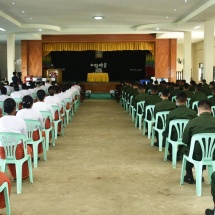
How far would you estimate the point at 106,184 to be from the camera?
5418 mm

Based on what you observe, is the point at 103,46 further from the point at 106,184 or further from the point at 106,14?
the point at 106,184

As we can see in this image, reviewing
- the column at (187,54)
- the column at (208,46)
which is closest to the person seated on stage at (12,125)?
the column at (208,46)

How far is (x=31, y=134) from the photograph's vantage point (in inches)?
248

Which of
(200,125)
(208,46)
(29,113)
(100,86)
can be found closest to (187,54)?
(208,46)

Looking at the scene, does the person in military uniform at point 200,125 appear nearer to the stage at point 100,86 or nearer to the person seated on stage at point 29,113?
the person seated on stage at point 29,113

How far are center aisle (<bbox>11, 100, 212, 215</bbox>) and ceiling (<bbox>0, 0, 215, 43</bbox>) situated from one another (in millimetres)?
5072

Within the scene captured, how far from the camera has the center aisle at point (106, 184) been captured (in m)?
4.48

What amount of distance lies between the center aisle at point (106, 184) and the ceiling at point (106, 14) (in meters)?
5.07

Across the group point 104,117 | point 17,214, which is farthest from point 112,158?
point 104,117

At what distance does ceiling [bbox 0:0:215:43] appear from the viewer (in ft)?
39.0

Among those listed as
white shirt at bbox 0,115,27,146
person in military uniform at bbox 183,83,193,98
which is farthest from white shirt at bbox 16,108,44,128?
person in military uniform at bbox 183,83,193,98

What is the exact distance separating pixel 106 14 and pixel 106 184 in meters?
10.3

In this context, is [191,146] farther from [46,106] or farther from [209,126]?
[46,106]

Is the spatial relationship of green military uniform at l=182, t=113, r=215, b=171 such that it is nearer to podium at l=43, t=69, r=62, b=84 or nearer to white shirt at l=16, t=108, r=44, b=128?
white shirt at l=16, t=108, r=44, b=128
